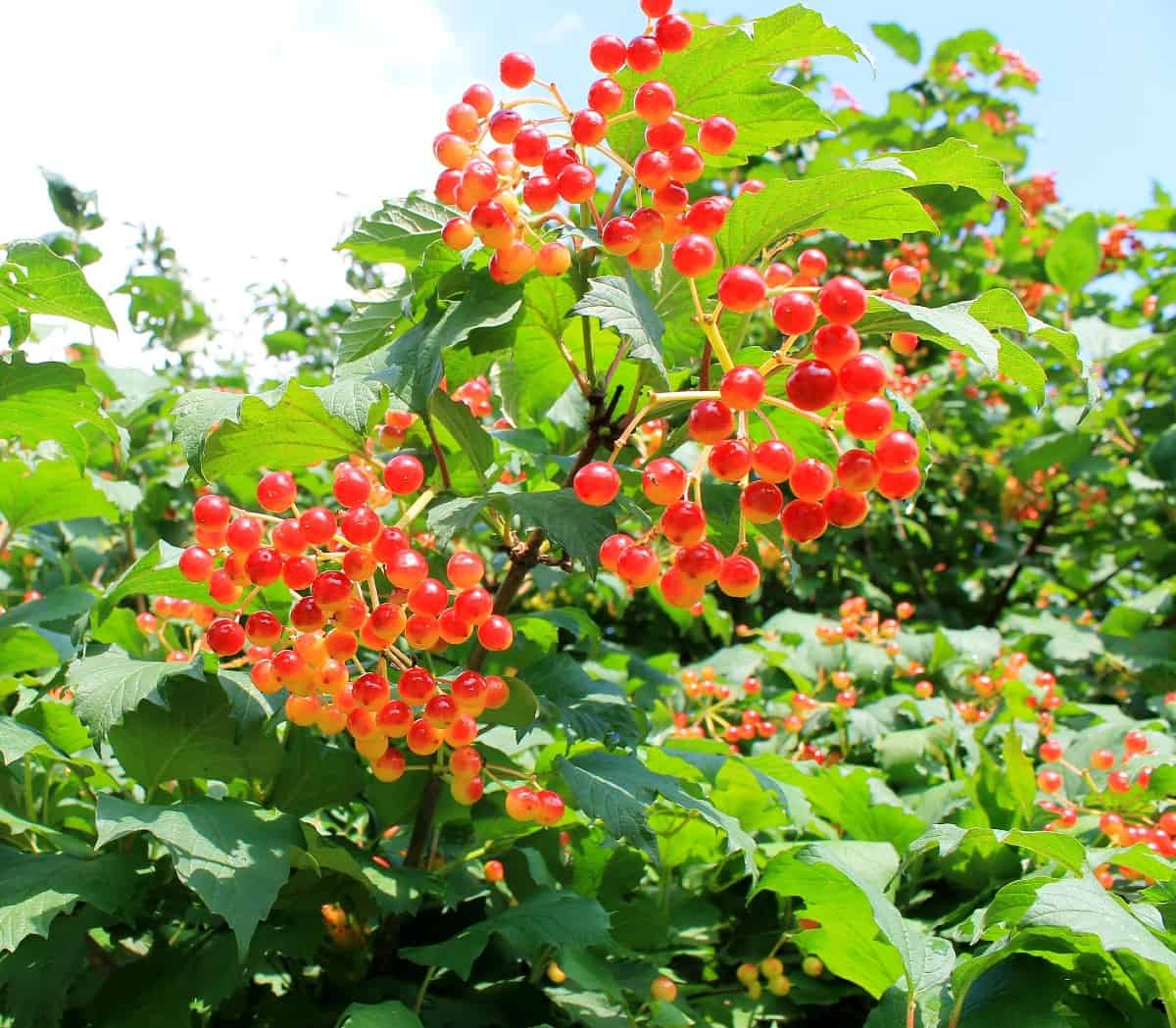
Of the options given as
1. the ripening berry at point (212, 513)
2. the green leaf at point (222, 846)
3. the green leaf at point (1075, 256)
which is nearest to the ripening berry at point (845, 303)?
the ripening berry at point (212, 513)

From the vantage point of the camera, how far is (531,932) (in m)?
1.19

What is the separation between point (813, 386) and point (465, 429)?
50cm

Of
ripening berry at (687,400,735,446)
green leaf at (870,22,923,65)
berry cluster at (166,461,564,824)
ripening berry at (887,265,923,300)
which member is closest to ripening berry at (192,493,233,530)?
berry cluster at (166,461,564,824)

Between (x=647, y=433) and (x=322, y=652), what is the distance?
2.93 feet

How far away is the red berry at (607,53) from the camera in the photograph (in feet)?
3.78

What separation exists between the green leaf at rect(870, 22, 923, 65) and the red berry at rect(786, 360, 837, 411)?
400cm

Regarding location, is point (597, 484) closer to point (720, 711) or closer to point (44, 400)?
point (44, 400)

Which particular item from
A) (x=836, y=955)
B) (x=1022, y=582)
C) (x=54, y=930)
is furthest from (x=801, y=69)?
(x=54, y=930)

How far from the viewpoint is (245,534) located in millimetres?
1109

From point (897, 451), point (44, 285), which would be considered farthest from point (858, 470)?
point (44, 285)

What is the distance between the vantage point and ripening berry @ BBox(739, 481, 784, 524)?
983 mm

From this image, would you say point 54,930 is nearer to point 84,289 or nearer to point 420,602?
point 420,602

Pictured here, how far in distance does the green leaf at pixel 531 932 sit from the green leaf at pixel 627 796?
158 mm

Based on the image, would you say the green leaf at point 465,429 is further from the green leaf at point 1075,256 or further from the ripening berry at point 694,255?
the green leaf at point 1075,256
